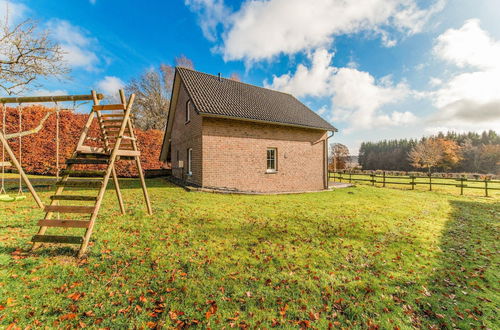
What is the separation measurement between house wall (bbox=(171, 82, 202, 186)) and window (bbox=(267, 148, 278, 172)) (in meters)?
4.01

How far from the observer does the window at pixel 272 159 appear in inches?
471

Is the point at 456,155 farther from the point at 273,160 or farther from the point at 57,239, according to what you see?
the point at 57,239

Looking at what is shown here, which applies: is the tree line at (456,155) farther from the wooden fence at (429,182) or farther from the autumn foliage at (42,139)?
the autumn foliage at (42,139)

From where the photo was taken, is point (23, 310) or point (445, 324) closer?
point (23, 310)

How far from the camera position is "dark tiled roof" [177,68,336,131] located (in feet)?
35.5

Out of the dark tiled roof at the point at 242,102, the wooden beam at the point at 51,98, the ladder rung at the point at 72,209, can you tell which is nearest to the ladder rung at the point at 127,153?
the wooden beam at the point at 51,98

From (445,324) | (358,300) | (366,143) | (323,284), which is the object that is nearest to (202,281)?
(323,284)

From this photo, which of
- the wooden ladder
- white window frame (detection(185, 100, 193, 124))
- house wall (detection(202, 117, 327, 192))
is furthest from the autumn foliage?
the wooden ladder

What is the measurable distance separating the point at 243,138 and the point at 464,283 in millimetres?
9145

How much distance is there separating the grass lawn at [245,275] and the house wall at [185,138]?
518cm

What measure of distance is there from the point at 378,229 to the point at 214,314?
5.30m

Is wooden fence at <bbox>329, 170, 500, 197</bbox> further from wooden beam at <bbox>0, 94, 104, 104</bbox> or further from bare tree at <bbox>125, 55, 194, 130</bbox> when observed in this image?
bare tree at <bbox>125, 55, 194, 130</bbox>

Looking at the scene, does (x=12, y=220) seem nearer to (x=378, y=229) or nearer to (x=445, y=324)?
(x=445, y=324)

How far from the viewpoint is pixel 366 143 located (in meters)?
88.3
